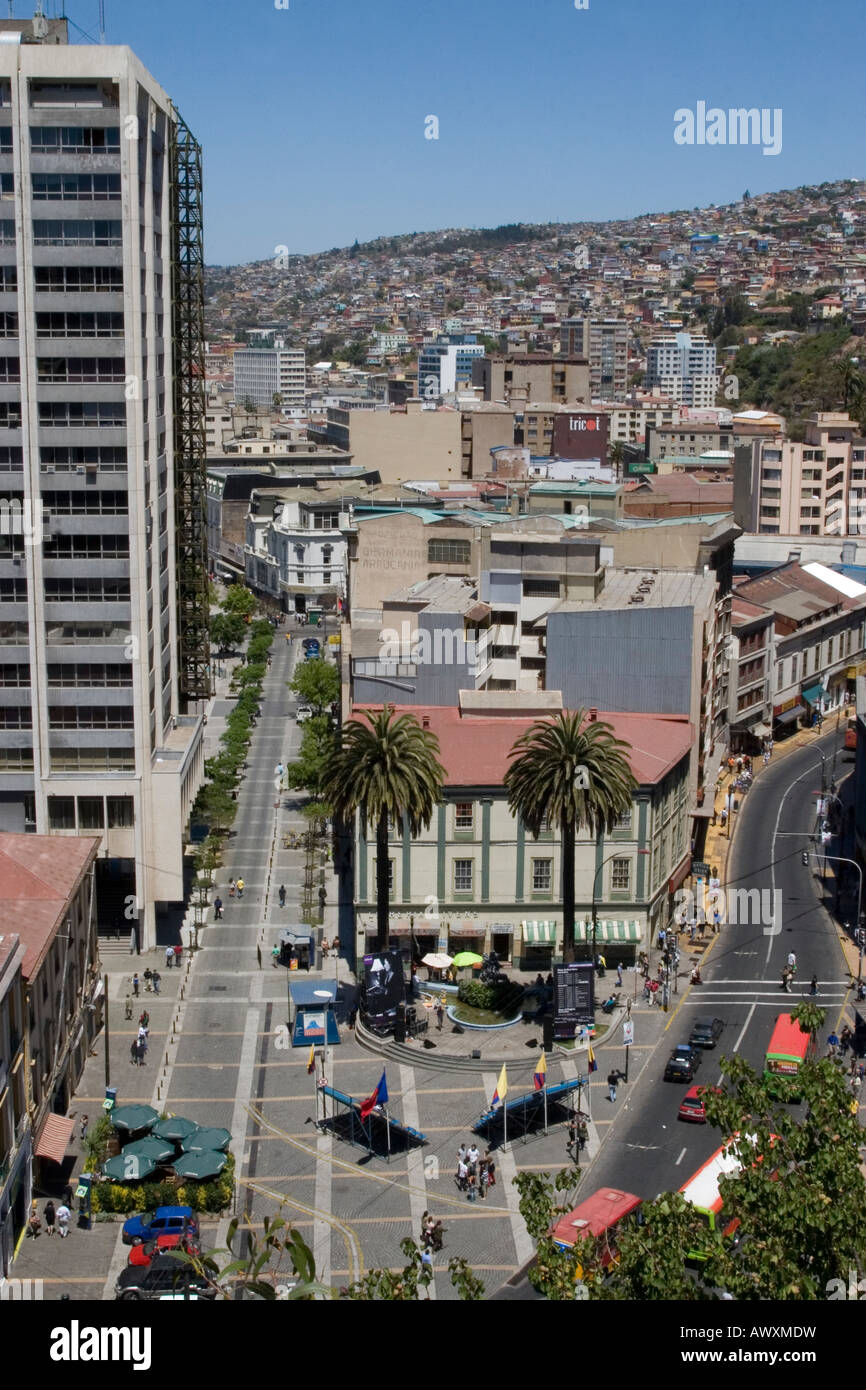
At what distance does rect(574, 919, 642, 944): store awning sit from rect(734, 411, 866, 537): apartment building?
106m

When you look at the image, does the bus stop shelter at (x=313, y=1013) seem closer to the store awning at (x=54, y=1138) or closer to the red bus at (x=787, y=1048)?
the store awning at (x=54, y=1138)

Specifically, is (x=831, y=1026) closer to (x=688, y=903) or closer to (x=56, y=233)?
(x=688, y=903)

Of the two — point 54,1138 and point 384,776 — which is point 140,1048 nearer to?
point 54,1138

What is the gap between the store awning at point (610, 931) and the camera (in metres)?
71.7

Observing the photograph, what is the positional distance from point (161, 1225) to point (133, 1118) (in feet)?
19.4

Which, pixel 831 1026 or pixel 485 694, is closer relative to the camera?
pixel 831 1026

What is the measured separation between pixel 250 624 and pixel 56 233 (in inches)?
3789

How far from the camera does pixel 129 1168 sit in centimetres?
5075

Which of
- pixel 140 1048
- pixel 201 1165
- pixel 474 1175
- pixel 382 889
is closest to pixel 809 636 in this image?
pixel 382 889

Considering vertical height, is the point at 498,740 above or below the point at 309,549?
below

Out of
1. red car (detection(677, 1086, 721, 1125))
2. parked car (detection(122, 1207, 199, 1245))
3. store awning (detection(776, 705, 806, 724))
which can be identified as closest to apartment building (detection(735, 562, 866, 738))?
store awning (detection(776, 705, 806, 724))

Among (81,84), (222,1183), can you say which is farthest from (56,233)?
(222,1183)
